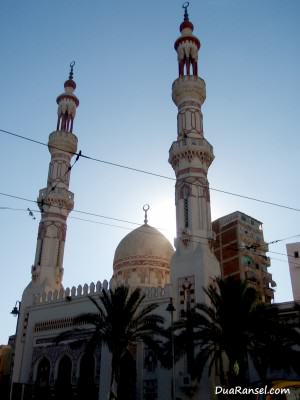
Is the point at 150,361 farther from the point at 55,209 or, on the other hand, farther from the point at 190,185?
the point at 55,209

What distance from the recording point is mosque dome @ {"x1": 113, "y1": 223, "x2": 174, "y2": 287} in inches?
1308

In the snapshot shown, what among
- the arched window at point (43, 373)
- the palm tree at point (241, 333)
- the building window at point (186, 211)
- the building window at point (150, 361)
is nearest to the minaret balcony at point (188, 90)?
the building window at point (186, 211)

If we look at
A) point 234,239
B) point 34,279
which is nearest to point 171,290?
point 34,279

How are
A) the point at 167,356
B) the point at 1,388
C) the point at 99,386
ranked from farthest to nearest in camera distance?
the point at 1,388, the point at 99,386, the point at 167,356

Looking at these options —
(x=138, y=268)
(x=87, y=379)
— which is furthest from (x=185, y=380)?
(x=138, y=268)

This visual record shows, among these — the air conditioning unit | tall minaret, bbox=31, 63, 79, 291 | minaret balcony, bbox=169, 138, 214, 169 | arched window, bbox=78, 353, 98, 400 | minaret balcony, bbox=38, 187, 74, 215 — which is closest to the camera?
the air conditioning unit

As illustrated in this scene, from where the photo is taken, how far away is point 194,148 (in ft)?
97.2

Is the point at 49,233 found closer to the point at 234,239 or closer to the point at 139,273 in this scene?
the point at 139,273

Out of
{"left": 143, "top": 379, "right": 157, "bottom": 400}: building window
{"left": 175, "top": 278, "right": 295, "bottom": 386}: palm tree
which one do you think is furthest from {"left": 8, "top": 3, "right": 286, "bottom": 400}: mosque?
{"left": 175, "top": 278, "right": 295, "bottom": 386}: palm tree

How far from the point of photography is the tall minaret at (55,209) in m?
32.8

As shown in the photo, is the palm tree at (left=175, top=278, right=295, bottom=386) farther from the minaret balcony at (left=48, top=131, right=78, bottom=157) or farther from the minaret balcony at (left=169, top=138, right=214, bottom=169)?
the minaret balcony at (left=48, top=131, right=78, bottom=157)

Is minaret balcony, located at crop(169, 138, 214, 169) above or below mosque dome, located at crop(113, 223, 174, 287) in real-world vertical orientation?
above

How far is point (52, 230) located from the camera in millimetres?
34188

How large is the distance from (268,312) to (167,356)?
5590 millimetres
